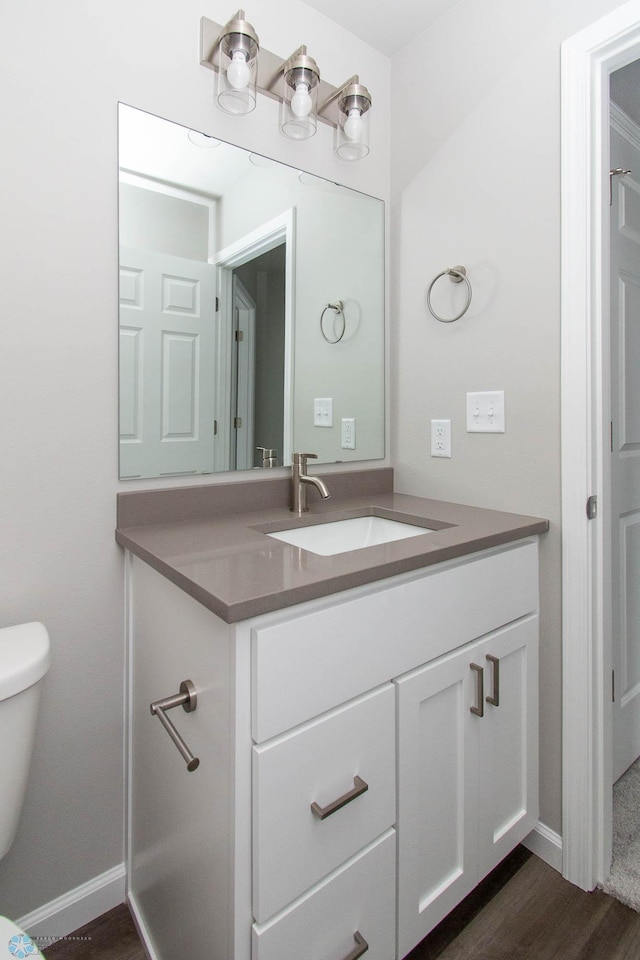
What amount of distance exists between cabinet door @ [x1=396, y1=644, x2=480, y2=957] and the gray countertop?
0.25 m

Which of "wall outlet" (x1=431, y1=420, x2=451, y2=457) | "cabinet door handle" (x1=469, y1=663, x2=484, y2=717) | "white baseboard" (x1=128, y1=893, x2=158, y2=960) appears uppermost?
"wall outlet" (x1=431, y1=420, x2=451, y2=457)

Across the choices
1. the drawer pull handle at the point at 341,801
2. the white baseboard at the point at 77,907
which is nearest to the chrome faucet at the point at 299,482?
the drawer pull handle at the point at 341,801

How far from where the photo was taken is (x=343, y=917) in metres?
Answer: 0.96

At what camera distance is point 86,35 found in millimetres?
1171

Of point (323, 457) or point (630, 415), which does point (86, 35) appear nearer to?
point (323, 457)

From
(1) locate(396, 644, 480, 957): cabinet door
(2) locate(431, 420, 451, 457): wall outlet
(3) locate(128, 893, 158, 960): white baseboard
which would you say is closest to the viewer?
(1) locate(396, 644, 480, 957): cabinet door

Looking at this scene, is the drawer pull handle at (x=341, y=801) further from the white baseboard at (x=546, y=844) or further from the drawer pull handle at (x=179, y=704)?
the white baseboard at (x=546, y=844)

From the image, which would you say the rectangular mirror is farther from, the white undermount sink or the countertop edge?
the countertop edge

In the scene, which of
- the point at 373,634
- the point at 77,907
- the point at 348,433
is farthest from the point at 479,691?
the point at 77,907

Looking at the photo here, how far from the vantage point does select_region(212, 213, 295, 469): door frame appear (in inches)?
55.7

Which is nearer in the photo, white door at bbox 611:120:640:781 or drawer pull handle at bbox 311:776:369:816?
drawer pull handle at bbox 311:776:369:816

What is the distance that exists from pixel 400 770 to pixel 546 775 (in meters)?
0.62

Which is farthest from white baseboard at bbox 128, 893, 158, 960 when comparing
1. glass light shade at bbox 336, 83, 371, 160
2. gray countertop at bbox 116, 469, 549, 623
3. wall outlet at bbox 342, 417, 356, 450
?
glass light shade at bbox 336, 83, 371, 160

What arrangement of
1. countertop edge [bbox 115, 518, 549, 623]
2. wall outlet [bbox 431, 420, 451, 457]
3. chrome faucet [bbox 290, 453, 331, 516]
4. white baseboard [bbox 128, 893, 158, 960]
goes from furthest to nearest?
wall outlet [bbox 431, 420, 451, 457], chrome faucet [bbox 290, 453, 331, 516], white baseboard [bbox 128, 893, 158, 960], countertop edge [bbox 115, 518, 549, 623]
